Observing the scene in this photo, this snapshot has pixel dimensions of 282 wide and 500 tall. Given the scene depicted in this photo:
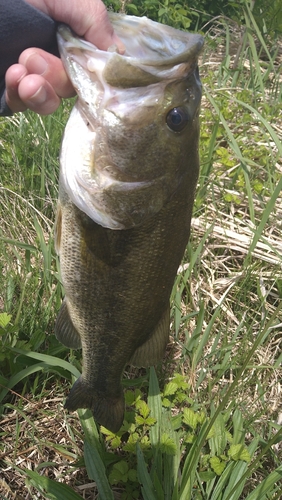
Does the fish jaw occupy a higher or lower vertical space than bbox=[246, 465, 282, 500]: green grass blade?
higher

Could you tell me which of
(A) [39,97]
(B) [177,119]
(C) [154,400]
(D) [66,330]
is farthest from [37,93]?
(C) [154,400]

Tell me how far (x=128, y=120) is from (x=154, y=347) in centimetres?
87

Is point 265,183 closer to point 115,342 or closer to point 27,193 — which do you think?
point 27,193

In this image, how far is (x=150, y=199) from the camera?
1.57 metres

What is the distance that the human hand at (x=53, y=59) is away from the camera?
1.58 meters

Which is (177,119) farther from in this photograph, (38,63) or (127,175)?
(38,63)

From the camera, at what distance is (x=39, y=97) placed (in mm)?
1681

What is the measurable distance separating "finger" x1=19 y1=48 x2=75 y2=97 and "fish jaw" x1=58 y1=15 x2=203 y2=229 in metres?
0.09

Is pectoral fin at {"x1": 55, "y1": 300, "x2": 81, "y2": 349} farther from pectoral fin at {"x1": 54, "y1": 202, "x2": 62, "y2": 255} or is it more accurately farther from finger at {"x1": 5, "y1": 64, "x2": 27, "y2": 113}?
finger at {"x1": 5, "y1": 64, "x2": 27, "y2": 113}

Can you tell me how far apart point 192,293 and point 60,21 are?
5.19 ft

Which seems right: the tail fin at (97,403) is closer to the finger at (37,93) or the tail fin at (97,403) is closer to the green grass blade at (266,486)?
the green grass blade at (266,486)

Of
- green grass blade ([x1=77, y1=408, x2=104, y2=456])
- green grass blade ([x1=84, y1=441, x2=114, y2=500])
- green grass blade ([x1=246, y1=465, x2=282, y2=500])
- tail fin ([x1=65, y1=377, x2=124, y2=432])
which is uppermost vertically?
tail fin ([x1=65, y1=377, x2=124, y2=432])

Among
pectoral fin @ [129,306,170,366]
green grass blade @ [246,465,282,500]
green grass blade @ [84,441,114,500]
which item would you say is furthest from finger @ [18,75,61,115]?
green grass blade @ [246,465,282,500]

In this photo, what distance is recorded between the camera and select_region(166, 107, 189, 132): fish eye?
1.54m
